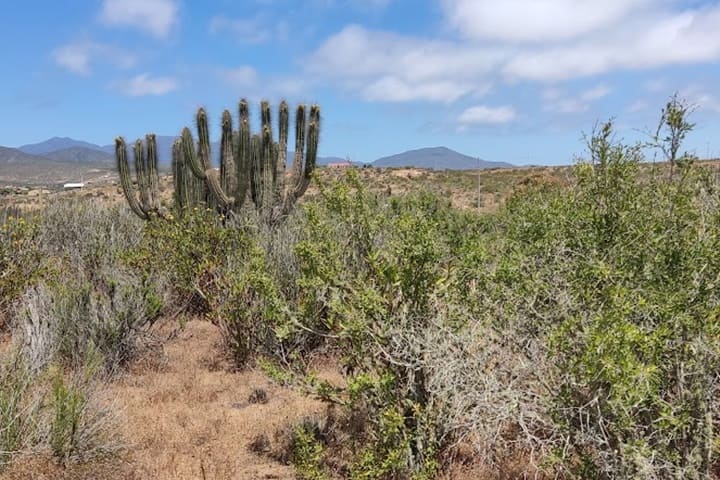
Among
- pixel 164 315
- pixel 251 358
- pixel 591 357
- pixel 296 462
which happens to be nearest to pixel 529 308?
pixel 591 357

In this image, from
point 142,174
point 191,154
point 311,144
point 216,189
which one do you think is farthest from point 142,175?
point 311,144

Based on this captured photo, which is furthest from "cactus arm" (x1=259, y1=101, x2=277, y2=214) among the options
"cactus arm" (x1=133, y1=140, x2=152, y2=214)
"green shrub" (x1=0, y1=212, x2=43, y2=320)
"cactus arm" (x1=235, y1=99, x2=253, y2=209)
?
"green shrub" (x1=0, y1=212, x2=43, y2=320)

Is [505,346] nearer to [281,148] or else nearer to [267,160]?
[267,160]

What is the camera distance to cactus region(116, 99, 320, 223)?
11.6m

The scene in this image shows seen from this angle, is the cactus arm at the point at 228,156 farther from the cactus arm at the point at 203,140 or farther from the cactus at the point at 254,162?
the cactus arm at the point at 203,140

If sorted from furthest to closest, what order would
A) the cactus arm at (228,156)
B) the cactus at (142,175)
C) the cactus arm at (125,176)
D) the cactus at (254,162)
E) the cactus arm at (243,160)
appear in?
1. the cactus at (142,175)
2. the cactus arm at (125,176)
3. the cactus arm at (228,156)
4. the cactus at (254,162)
5. the cactus arm at (243,160)

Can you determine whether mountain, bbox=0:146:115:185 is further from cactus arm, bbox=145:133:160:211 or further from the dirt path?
the dirt path

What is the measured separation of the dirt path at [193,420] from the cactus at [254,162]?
5.29m

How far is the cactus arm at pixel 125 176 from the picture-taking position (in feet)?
43.0

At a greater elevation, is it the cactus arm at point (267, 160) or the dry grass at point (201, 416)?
the cactus arm at point (267, 160)

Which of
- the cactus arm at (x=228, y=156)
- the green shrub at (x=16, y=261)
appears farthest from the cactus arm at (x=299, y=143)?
the green shrub at (x=16, y=261)

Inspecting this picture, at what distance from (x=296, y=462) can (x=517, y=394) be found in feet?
5.77

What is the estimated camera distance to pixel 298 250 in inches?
149

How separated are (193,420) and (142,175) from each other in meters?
9.87
